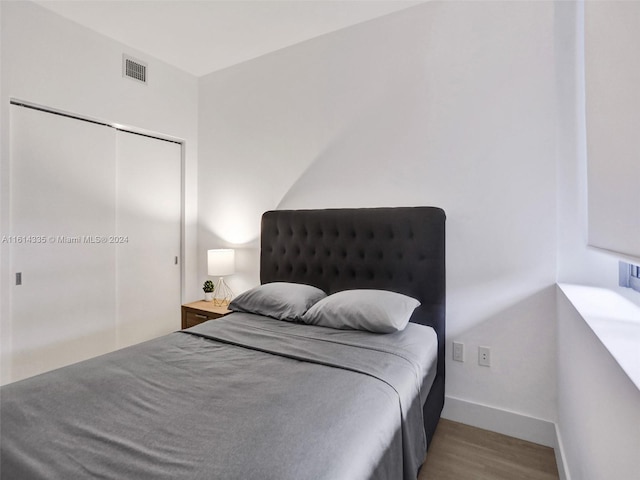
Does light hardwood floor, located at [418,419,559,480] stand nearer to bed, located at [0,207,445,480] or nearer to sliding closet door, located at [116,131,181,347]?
bed, located at [0,207,445,480]

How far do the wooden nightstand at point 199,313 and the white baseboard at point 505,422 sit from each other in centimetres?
187

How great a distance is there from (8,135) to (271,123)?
6.15ft

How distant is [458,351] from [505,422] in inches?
18.6

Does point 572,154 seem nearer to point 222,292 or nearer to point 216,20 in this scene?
point 216,20

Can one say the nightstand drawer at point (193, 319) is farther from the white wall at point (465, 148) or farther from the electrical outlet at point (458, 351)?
the electrical outlet at point (458, 351)

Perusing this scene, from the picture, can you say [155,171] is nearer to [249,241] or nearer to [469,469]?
[249,241]

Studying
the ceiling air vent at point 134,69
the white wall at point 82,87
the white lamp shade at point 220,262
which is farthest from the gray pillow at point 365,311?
the ceiling air vent at point 134,69

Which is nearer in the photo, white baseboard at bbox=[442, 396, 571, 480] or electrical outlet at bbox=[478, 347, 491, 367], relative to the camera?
white baseboard at bbox=[442, 396, 571, 480]

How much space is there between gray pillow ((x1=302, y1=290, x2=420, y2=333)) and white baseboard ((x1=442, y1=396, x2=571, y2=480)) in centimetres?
77

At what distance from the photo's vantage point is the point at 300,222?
8.64 feet

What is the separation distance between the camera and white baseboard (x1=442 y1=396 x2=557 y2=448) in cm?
191

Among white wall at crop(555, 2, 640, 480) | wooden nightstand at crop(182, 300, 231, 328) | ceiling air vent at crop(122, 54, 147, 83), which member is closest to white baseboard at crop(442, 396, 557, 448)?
white wall at crop(555, 2, 640, 480)

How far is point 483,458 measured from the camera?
5.95 ft

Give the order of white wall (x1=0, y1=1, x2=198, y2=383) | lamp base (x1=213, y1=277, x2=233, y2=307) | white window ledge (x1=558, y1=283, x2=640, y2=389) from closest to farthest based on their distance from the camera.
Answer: white window ledge (x1=558, y1=283, x2=640, y2=389) < white wall (x1=0, y1=1, x2=198, y2=383) < lamp base (x1=213, y1=277, x2=233, y2=307)
